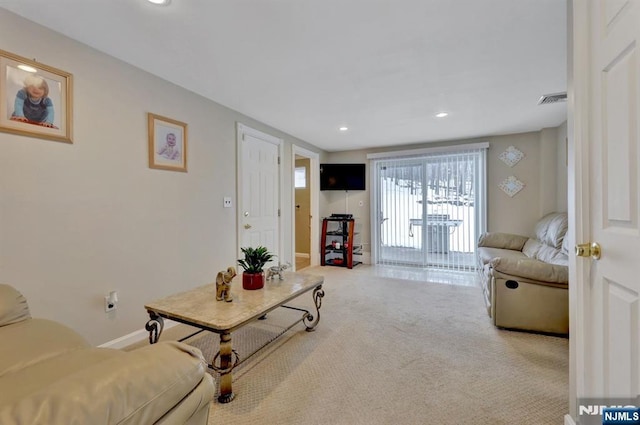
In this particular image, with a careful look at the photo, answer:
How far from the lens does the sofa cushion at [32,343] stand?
1.05 meters

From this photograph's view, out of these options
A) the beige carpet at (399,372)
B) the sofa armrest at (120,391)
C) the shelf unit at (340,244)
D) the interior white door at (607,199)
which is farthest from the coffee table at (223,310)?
the shelf unit at (340,244)

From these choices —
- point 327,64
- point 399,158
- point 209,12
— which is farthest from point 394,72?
point 399,158

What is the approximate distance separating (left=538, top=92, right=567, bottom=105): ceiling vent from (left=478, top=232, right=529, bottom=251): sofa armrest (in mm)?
→ 1983

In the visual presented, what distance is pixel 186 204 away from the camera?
267 centimetres

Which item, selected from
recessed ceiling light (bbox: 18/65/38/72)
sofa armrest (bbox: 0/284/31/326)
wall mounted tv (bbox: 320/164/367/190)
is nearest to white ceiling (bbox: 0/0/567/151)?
recessed ceiling light (bbox: 18/65/38/72)

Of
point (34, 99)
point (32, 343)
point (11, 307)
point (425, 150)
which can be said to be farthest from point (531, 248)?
point (34, 99)

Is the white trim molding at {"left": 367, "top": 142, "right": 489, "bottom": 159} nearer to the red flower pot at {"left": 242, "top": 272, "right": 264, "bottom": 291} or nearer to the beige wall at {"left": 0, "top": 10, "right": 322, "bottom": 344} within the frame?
the beige wall at {"left": 0, "top": 10, "right": 322, "bottom": 344}

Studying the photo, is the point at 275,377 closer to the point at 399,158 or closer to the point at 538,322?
the point at 538,322

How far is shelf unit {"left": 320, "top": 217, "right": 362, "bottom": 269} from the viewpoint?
498cm

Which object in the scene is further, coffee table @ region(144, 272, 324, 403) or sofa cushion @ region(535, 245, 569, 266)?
sofa cushion @ region(535, 245, 569, 266)

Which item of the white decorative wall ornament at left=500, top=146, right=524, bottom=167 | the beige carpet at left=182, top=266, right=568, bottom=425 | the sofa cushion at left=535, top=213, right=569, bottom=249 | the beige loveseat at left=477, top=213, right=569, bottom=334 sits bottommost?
the beige carpet at left=182, top=266, right=568, bottom=425

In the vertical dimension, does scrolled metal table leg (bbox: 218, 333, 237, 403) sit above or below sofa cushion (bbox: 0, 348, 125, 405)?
below

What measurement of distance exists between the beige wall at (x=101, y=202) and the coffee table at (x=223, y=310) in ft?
1.95

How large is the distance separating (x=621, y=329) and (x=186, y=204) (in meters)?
2.93
